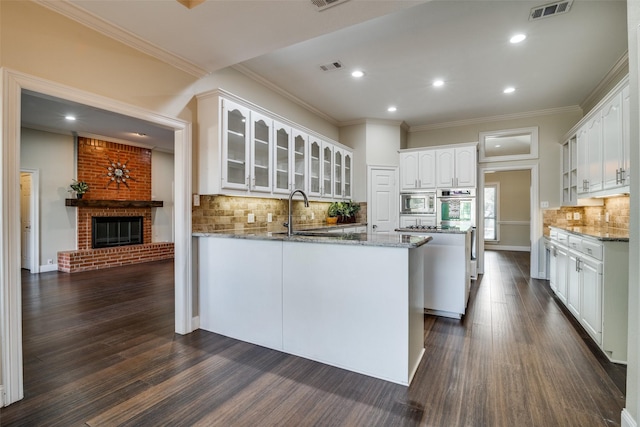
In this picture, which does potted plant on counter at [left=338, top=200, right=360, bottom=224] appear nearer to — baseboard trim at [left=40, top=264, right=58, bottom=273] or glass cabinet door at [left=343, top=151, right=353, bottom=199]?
glass cabinet door at [left=343, top=151, right=353, bottom=199]

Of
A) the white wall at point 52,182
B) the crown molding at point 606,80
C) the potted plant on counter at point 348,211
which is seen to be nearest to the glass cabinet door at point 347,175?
the potted plant on counter at point 348,211

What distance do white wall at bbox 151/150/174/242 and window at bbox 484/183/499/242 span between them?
371 inches

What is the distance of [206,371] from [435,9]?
138 inches

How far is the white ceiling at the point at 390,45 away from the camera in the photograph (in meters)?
2.19

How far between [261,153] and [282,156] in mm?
395

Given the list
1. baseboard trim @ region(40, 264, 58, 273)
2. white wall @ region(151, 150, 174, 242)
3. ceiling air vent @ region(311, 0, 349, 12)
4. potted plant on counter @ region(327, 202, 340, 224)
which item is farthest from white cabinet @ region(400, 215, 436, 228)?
baseboard trim @ region(40, 264, 58, 273)

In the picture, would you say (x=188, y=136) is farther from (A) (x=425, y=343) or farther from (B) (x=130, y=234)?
(B) (x=130, y=234)

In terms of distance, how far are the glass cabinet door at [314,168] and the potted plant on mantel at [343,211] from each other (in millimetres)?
800

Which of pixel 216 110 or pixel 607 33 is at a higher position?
pixel 607 33

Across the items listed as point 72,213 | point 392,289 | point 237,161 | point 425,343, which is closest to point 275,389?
point 392,289

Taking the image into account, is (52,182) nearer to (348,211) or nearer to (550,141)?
(348,211)

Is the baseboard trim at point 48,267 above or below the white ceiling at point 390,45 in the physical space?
below

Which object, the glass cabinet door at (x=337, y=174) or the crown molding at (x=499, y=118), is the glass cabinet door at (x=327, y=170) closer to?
the glass cabinet door at (x=337, y=174)

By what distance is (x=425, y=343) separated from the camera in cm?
274
